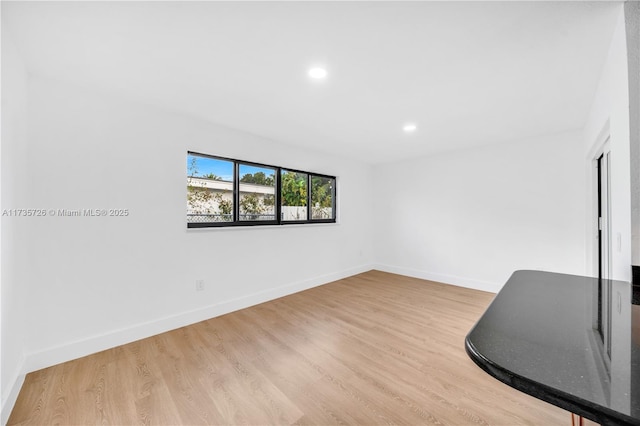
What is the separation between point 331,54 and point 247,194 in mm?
2183

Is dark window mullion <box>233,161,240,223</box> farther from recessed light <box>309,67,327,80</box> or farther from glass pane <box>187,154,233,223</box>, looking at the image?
recessed light <box>309,67,327,80</box>

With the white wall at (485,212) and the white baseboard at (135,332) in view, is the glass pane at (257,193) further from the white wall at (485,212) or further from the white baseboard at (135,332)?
the white wall at (485,212)

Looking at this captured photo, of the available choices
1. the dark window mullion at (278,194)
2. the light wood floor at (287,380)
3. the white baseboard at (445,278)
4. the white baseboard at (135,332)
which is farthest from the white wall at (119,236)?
the white baseboard at (445,278)

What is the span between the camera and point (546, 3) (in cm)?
133

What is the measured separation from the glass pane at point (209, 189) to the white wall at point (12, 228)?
1.27 meters

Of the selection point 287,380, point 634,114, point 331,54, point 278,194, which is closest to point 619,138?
point 634,114

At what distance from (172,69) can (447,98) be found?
2305 mm

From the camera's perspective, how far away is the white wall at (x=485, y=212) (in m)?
3.34

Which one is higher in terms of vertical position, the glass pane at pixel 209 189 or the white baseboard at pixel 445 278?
the glass pane at pixel 209 189

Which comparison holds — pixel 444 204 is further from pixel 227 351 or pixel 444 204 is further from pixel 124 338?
pixel 124 338

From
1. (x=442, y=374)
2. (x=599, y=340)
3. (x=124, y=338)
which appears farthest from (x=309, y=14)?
(x=124, y=338)

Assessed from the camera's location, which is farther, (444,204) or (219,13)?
(444,204)

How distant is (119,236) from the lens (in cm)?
236

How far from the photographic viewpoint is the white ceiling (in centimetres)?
138
